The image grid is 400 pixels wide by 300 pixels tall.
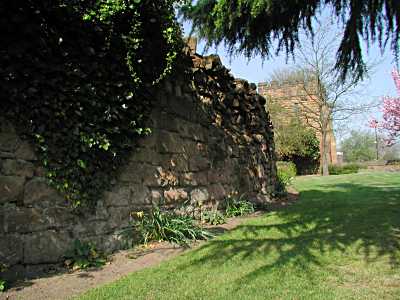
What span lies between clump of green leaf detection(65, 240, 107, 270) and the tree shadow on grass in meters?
1.02

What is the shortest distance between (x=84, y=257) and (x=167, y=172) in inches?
73.6

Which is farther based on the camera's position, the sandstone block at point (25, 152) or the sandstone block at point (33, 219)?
the sandstone block at point (25, 152)

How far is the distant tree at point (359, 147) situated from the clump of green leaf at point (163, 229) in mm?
50136

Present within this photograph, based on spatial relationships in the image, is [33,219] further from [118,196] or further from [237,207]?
[237,207]

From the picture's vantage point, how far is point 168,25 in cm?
438

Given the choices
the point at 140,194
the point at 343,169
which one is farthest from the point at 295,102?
the point at 140,194

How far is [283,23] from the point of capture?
405cm

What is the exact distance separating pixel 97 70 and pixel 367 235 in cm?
400

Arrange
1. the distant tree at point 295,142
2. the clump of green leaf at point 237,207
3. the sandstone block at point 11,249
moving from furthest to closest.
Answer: the distant tree at point 295,142 → the clump of green leaf at point 237,207 → the sandstone block at point 11,249

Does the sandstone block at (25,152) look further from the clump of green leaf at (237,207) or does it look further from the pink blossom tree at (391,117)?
the pink blossom tree at (391,117)

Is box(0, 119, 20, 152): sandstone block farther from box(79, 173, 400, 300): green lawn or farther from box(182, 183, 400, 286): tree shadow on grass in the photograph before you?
box(182, 183, 400, 286): tree shadow on grass

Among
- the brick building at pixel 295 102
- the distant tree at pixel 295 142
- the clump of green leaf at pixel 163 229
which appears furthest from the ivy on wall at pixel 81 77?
the brick building at pixel 295 102

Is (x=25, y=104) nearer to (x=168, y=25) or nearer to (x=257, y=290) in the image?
(x=168, y=25)

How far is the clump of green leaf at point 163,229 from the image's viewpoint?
4.46m
